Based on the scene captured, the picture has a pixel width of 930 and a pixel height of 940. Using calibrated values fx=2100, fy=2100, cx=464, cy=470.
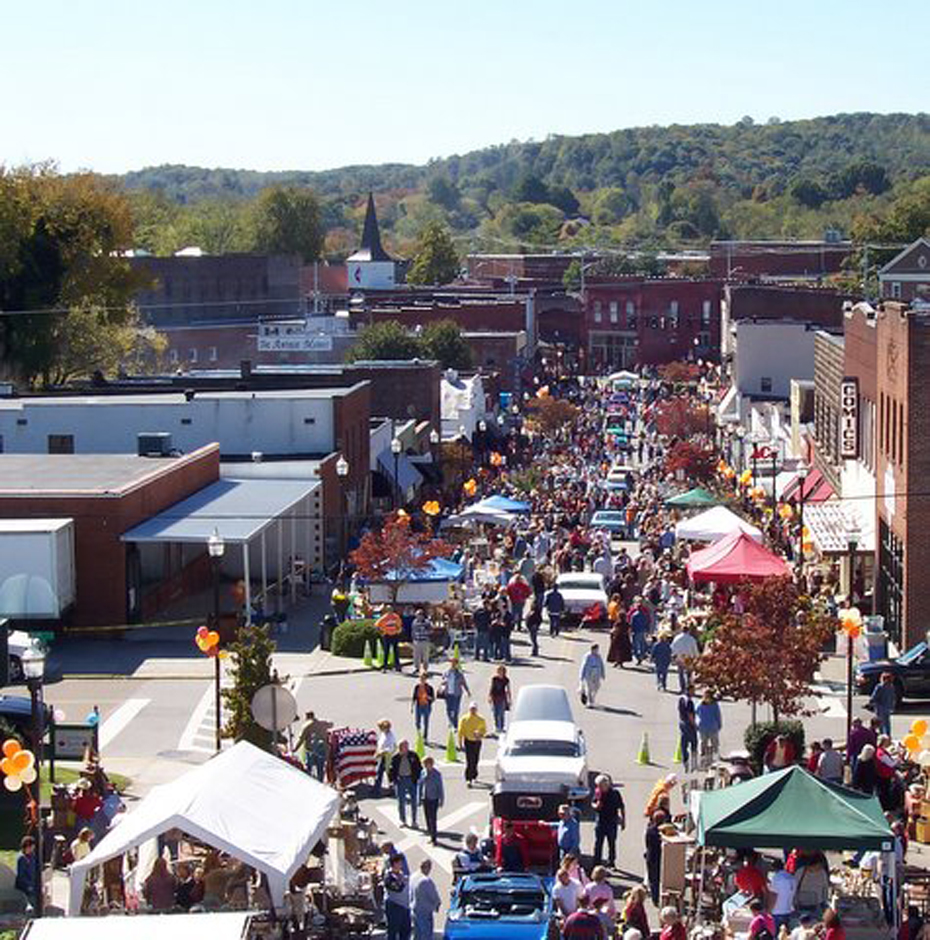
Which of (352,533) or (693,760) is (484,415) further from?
(693,760)

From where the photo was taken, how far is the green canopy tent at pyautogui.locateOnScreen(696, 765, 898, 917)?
66.1 feet

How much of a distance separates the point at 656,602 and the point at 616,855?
18.8 m

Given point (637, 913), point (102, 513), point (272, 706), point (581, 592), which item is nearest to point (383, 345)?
point (581, 592)

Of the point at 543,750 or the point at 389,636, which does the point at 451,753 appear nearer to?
the point at 543,750

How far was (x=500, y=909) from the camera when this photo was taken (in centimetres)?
1964

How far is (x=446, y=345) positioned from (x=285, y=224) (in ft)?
266

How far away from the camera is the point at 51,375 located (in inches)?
3327

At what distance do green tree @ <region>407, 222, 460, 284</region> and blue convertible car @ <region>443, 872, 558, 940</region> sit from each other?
152m

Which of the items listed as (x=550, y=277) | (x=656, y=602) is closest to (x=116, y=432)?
(x=656, y=602)

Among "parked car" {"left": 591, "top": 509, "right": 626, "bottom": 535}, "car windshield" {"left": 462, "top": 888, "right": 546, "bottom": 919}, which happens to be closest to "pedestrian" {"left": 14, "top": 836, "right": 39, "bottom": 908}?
"car windshield" {"left": 462, "top": 888, "right": 546, "bottom": 919}

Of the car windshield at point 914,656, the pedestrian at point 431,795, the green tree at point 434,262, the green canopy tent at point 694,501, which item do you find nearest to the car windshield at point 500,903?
the pedestrian at point 431,795

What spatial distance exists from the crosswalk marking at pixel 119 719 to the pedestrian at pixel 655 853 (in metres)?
10.9

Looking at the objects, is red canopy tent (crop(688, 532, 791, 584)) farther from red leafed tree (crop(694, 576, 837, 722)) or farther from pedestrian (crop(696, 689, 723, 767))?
pedestrian (crop(696, 689, 723, 767))

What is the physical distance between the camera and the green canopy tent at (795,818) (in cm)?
2016
